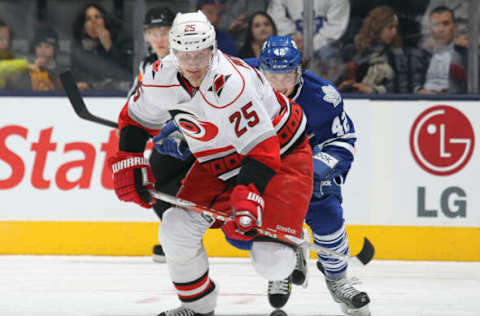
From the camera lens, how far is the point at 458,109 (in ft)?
18.3

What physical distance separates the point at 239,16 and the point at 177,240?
9.07ft

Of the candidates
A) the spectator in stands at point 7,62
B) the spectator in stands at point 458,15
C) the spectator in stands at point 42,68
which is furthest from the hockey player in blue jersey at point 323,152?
the spectator in stands at point 7,62

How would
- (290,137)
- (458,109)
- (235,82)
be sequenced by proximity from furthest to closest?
(458,109)
(290,137)
(235,82)

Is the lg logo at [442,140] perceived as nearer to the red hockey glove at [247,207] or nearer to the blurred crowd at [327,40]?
the blurred crowd at [327,40]

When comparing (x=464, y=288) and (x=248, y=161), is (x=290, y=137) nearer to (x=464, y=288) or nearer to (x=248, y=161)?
(x=248, y=161)

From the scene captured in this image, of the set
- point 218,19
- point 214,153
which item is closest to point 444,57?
point 218,19

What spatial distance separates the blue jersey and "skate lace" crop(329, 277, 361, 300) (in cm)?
44

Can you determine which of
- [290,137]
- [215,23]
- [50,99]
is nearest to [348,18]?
[215,23]

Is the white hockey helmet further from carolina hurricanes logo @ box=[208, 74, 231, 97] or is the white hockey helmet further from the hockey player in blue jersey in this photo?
the hockey player in blue jersey

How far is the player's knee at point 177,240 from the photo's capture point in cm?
323

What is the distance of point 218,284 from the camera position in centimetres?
369

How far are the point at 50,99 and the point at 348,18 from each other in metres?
1.86

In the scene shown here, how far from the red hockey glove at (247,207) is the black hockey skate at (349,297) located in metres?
0.83

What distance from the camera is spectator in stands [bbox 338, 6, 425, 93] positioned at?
573 centimetres
